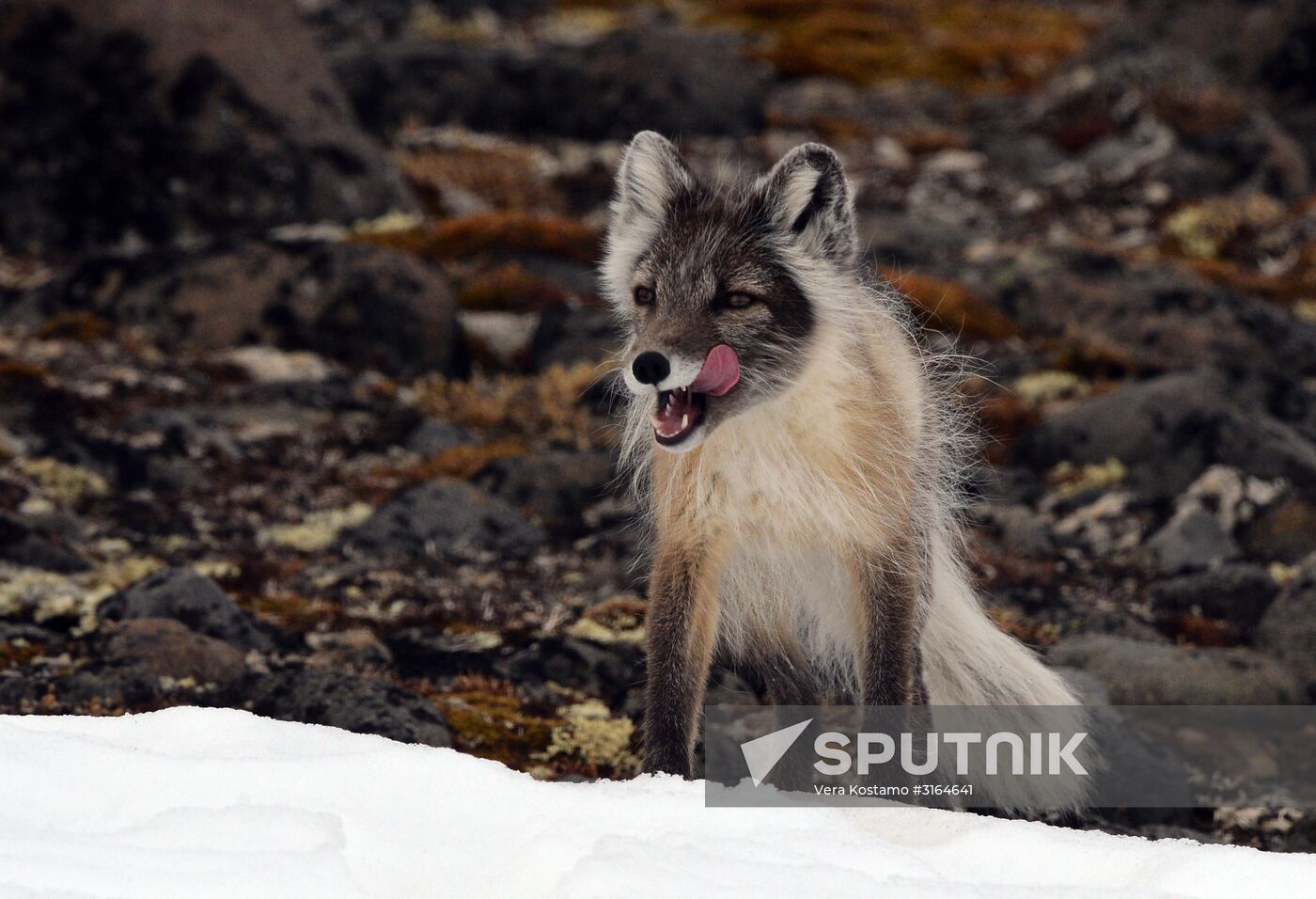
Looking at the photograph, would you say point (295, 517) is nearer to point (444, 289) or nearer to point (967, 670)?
point (444, 289)

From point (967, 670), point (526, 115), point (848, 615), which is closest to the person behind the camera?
point (848, 615)

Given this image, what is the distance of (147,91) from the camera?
18109mm

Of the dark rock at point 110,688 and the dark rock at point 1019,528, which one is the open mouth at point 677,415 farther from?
the dark rock at point 1019,528

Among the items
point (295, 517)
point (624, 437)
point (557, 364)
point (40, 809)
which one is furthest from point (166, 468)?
point (40, 809)

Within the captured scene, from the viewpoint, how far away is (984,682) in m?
6.63

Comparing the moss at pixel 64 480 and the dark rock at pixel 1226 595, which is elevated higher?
the moss at pixel 64 480

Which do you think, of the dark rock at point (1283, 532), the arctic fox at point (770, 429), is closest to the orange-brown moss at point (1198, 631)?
the dark rock at point (1283, 532)

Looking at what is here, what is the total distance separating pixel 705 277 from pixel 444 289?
35.2 ft

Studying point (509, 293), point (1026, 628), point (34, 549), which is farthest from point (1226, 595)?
point (509, 293)

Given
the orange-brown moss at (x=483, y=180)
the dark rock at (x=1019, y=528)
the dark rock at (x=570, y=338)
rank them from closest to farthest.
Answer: the dark rock at (x=1019, y=528)
the dark rock at (x=570, y=338)
the orange-brown moss at (x=483, y=180)

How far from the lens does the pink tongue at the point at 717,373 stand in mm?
5500

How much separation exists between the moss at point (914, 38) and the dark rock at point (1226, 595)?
25.0 metres

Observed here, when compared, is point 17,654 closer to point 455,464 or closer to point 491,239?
point 455,464

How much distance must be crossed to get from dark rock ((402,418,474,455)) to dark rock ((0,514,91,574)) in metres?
4.08
